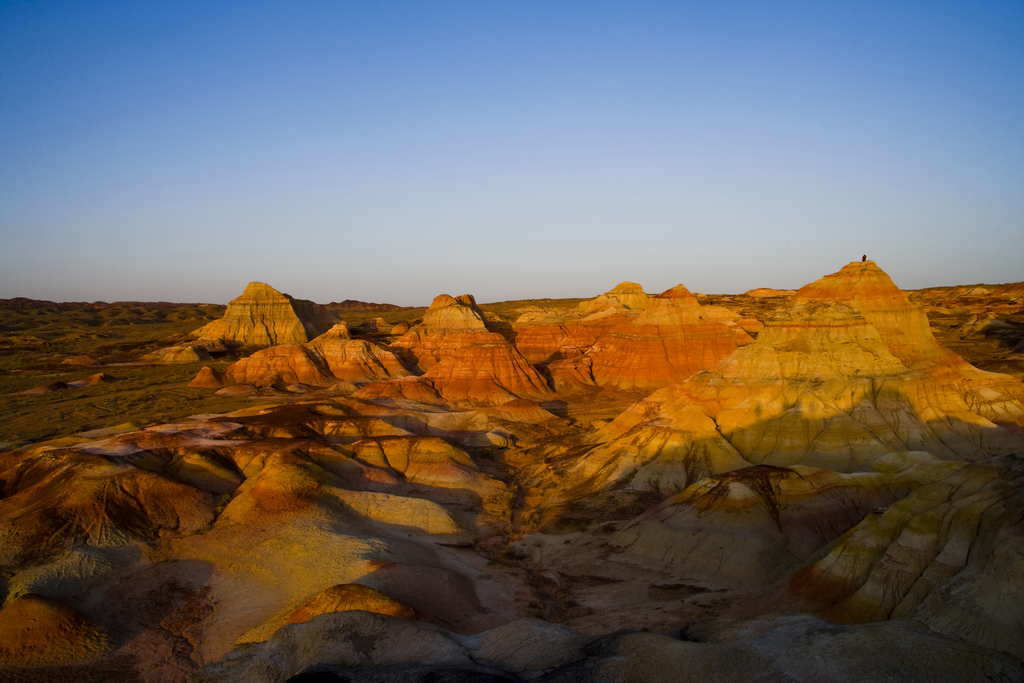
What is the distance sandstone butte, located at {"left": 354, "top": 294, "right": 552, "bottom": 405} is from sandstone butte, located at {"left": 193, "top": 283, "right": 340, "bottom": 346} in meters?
34.6

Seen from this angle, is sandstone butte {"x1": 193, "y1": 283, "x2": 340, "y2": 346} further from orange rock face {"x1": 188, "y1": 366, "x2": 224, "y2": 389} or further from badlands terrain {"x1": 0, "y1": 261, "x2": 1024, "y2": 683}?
badlands terrain {"x1": 0, "y1": 261, "x2": 1024, "y2": 683}

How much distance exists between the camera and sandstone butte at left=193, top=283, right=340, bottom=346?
95.4 meters

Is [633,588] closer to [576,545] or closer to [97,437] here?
[576,545]

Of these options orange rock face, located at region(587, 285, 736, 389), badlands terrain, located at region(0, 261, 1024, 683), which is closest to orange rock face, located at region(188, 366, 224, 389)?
badlands terrain, located at region(0, 261, 1024, 683)

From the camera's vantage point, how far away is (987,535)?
14.4 metres

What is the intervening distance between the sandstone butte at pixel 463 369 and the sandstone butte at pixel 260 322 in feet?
113

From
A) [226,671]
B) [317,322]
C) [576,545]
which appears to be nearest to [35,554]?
[226,671]

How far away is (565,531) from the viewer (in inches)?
1065

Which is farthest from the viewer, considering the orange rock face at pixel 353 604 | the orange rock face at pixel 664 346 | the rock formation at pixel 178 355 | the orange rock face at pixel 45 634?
the rock formation at pixel 178 355

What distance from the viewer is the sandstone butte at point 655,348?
6372 centimetres

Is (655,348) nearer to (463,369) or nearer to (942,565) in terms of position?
(463,369)

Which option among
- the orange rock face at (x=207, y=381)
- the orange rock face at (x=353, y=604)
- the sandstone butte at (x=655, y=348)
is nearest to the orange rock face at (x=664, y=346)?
the sandstone butte at (x=655, y=348)

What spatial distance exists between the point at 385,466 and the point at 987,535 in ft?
88.1

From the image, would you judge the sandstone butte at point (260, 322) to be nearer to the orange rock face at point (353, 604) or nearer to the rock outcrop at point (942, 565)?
the orange rock face at point (353, 604)
